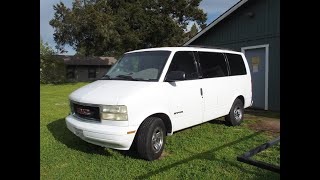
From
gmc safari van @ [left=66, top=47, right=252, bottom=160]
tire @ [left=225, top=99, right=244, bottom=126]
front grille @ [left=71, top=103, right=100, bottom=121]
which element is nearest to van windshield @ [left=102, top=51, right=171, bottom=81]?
gmc safari van @ [left=66, top=47, right=252, bottom=160]

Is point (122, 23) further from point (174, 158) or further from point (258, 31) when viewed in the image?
point (174, 158)

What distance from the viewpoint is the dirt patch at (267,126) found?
7733 millimetres

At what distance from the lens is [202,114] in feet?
21.7

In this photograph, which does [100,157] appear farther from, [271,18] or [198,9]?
[198,9]

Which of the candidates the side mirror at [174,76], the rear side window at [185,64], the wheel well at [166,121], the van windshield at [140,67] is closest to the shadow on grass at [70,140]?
the wheel well at [166,121]

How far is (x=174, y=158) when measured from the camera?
5516 mm

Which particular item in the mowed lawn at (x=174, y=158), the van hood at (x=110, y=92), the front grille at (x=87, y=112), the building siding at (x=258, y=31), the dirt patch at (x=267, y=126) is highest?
the building siding at (x=258, y=31)

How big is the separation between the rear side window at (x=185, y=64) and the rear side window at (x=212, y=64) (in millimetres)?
300

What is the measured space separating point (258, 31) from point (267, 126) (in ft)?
14.1

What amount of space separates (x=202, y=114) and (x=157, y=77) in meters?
1.50

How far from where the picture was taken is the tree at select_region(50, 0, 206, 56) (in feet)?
95.3

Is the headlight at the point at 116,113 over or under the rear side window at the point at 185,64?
under

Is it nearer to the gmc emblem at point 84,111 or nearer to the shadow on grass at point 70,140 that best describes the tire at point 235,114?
the shadow on grass at point 70,140

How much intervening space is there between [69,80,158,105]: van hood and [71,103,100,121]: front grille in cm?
11
